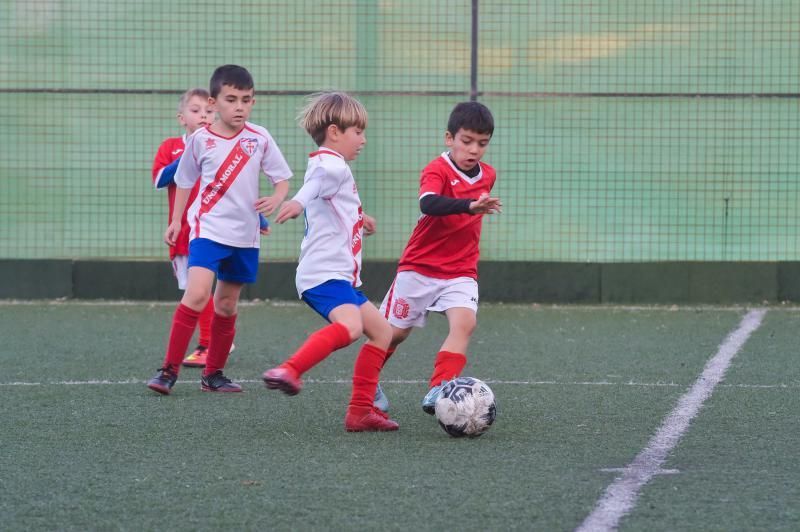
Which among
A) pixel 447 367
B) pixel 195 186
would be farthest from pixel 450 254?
pixel 195 186

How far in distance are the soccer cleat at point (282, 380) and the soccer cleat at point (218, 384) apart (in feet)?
4.85

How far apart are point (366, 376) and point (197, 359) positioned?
7.81 ft

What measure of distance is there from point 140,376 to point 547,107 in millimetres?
5122

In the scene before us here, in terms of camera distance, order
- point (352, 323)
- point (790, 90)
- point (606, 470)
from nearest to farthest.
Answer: point (606, 470)
point (352, 323)
point (790, 90)

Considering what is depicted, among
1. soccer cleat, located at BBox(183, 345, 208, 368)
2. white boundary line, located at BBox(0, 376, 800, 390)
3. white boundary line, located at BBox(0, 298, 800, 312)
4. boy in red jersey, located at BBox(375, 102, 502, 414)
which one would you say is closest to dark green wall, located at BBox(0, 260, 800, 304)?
white boundary line, located at BBox(0, 298, 800, 312)

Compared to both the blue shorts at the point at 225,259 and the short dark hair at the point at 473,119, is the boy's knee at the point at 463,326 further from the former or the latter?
the blue shorts at the point at 225,259

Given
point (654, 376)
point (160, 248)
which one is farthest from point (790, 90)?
point (160, 248)

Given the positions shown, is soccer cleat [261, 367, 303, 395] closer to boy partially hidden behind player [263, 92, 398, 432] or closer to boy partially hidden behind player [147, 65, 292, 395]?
boy partially hidden behind player [263, 92, 398, 432]

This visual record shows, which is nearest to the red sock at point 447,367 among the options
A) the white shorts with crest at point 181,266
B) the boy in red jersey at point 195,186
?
the boy in red jersey at point 195,186

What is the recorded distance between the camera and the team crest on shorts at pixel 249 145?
20.8ft

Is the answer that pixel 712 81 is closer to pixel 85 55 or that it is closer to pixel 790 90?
pixel 790 90

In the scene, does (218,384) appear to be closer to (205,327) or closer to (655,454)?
(205,327)

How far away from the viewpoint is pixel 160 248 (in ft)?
35.5

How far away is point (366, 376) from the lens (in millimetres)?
5254
